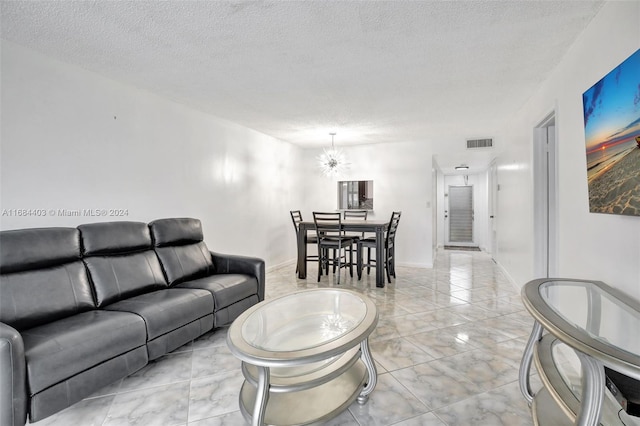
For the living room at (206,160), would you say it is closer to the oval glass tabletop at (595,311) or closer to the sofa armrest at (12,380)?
the oval glass tabletop at (595,311)

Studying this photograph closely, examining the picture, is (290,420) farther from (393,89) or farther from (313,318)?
(393,89)

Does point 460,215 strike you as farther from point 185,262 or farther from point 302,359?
point 302,359

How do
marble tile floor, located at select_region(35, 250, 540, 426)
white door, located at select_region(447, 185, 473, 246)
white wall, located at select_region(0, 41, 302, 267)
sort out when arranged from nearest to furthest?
marble tile floor, located at select_region(35, 250, 540, 426) < white wall, located at select_region(0, 41, 302, 267) < white door, located at select_region(447, 185, 473, 246)

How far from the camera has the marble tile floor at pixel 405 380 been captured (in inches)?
65.8

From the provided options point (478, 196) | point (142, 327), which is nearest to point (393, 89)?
point (142, 327)

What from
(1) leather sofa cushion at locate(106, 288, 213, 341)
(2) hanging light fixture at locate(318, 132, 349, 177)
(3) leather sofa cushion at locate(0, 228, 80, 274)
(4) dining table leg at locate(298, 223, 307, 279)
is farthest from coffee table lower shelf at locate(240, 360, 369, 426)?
(2) hanging light fixture at locate(318, 132, 349, 177)

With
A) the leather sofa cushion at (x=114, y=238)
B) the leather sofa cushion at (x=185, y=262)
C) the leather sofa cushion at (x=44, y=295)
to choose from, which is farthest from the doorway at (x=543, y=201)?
the leather sofa cushion at (x=44, y=295)

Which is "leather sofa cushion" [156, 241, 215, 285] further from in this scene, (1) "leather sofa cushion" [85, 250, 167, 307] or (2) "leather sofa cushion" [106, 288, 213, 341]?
(2) "leather sofa cushion" [106, 288, 213, 341]

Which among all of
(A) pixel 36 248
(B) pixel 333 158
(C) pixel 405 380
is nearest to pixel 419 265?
(B) pixel 333 158

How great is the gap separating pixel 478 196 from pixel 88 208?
859 centimetres

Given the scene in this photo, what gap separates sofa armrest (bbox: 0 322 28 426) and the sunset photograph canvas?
2964mm

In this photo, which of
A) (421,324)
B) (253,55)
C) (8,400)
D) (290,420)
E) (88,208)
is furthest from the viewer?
(421,324)

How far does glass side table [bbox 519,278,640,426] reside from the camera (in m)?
0.94

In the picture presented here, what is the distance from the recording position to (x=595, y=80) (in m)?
1.85
